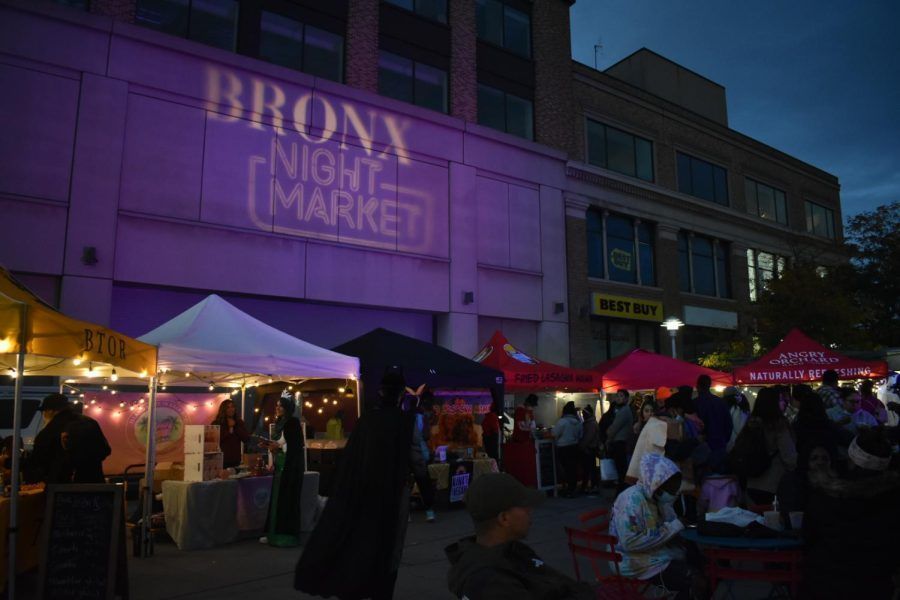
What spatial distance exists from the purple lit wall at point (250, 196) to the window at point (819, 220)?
62.2 ft

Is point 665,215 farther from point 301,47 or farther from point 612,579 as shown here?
point 612,579

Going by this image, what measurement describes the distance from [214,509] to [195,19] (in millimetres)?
12517

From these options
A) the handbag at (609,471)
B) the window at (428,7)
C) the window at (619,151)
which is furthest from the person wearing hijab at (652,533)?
the window at (619,151)

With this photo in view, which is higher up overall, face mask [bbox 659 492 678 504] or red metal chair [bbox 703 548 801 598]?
face mask [bbox 659 492 678 504]

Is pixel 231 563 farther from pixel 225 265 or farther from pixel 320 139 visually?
pixel 320 139

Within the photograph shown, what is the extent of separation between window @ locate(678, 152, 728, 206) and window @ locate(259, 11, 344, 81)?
49.1 feet

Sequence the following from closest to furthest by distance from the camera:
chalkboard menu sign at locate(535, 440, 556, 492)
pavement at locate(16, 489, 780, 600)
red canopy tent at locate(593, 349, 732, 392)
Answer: pavement at locate(16, 489, 780, 600)
chalkboard menu sign at locate(535, 440, 556, 492)
red canopy tent at locate(593, 349, 732, 392)

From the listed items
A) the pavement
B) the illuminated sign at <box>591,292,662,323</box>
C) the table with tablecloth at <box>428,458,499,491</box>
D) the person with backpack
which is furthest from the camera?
the illuminated sign at <box>591,292,662,323</box>

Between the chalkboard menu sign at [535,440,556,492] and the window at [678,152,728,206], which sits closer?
the chalkboard menu sign at [535,440,556,492]

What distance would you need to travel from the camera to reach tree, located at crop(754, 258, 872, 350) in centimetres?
2462

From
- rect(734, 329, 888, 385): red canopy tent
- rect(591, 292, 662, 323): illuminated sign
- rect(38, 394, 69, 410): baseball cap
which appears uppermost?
rect(591, 292, 662, 323): illuminated sign

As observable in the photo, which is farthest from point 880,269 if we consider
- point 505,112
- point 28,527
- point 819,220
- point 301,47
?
point 28,527

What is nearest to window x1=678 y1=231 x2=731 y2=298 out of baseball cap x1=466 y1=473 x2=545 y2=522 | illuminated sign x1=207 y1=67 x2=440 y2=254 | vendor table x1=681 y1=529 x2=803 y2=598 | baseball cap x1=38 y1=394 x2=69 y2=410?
illuminated sign x1=207 y1=67 x2=440 y2=254

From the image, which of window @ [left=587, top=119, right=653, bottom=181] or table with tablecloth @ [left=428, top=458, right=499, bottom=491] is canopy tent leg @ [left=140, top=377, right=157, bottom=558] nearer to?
table with tablecloth @ [left=428, top=458, right=499, bottom=491]
